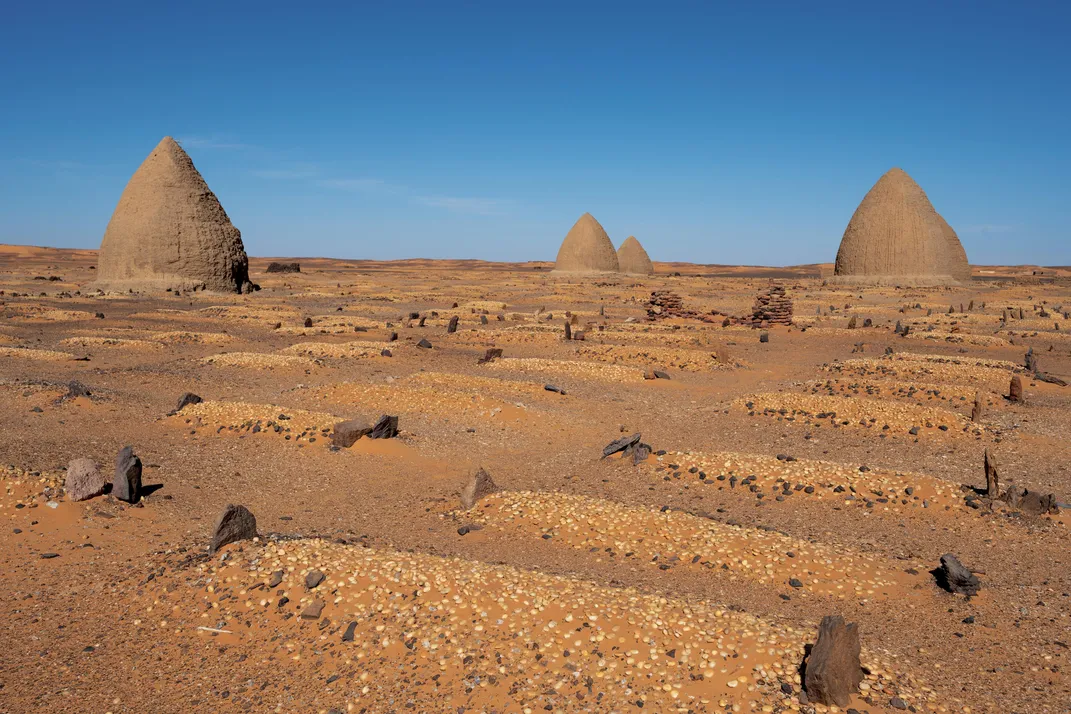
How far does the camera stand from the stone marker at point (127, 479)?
271 inches

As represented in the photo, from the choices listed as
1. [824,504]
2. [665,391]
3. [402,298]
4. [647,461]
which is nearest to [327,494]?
[647,461]

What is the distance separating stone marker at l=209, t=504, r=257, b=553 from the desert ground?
9 cm

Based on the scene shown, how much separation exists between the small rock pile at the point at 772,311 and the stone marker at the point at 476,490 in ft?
60.5

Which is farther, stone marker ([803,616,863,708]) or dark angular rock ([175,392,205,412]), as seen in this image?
dark angular rock ([175,392,205,412])

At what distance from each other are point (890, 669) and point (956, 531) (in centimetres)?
330

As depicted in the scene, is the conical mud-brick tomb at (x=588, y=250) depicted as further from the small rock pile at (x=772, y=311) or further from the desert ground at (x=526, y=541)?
the desert ground at (x=526, y=541)

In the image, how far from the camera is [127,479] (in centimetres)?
689

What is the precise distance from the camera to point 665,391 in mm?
14031

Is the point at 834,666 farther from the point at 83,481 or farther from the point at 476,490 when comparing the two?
the point at 83,481

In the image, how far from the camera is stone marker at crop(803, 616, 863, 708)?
13.1 ft

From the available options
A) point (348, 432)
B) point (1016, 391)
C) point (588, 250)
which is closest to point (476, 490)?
point (348, 432)

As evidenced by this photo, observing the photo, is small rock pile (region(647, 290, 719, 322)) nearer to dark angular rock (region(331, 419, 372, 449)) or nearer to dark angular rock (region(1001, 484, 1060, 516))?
dark angular rock (region(331, 419, 372, 449))

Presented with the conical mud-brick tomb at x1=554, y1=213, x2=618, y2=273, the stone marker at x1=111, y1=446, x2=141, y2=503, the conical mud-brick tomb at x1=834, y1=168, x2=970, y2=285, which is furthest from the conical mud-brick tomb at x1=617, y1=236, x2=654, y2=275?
the stone marker at x1=111, y1=446, x2=141, y2=503

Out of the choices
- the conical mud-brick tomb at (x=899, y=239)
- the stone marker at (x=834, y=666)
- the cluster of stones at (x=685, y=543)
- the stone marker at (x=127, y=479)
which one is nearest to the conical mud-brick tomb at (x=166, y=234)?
the stone marker at (x=127, y=479)
